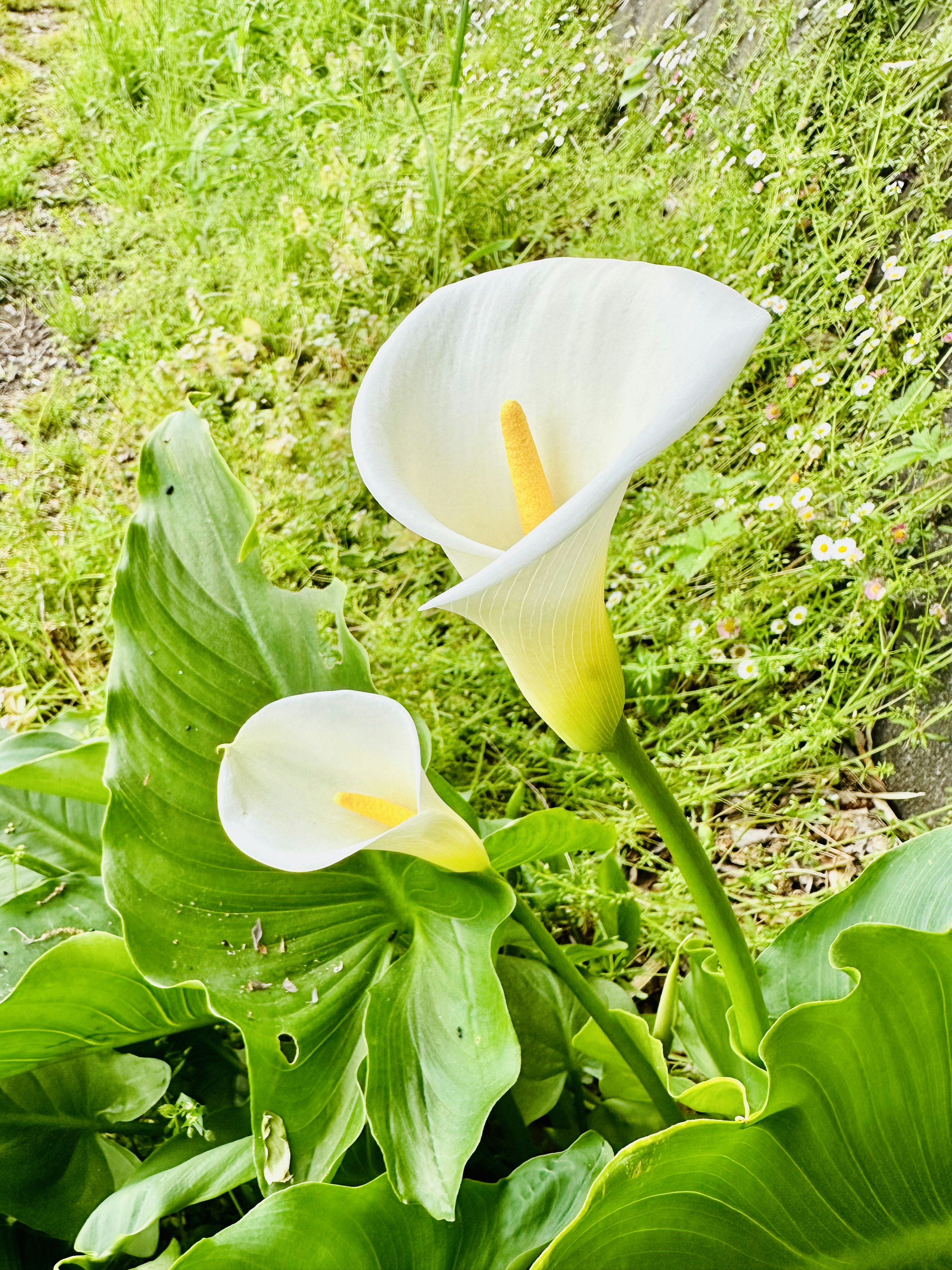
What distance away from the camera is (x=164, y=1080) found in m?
0.74

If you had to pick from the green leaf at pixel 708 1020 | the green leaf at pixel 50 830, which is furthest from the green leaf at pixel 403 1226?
the green leaf at pixel 50 830

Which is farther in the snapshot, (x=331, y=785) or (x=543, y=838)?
(x=543, y=838)

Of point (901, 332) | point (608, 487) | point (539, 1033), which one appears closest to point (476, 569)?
point (608, 487)

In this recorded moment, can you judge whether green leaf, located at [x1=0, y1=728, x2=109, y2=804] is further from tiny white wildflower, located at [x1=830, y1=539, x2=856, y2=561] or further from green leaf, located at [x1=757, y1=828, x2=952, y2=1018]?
tiny white wildflower, located at [x1=830, y1=539, x2=856, y2=561]

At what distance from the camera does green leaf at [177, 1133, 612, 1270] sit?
0.52 metres

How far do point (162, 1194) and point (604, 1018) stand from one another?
331 millimetres

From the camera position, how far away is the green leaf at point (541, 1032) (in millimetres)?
803

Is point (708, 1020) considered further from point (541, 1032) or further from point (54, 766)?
point (54, 766)

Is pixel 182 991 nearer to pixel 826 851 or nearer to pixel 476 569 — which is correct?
pixel 476 569

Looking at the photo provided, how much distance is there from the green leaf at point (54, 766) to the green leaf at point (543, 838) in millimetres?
304

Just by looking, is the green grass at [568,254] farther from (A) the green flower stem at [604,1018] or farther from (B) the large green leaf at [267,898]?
(A) the green flower stem at [604,1018]

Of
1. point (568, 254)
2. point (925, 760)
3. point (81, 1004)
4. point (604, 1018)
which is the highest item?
point (568, 254)

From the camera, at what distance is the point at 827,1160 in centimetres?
Result: 45

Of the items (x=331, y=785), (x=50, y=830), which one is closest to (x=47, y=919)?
(x=50, y=830)
